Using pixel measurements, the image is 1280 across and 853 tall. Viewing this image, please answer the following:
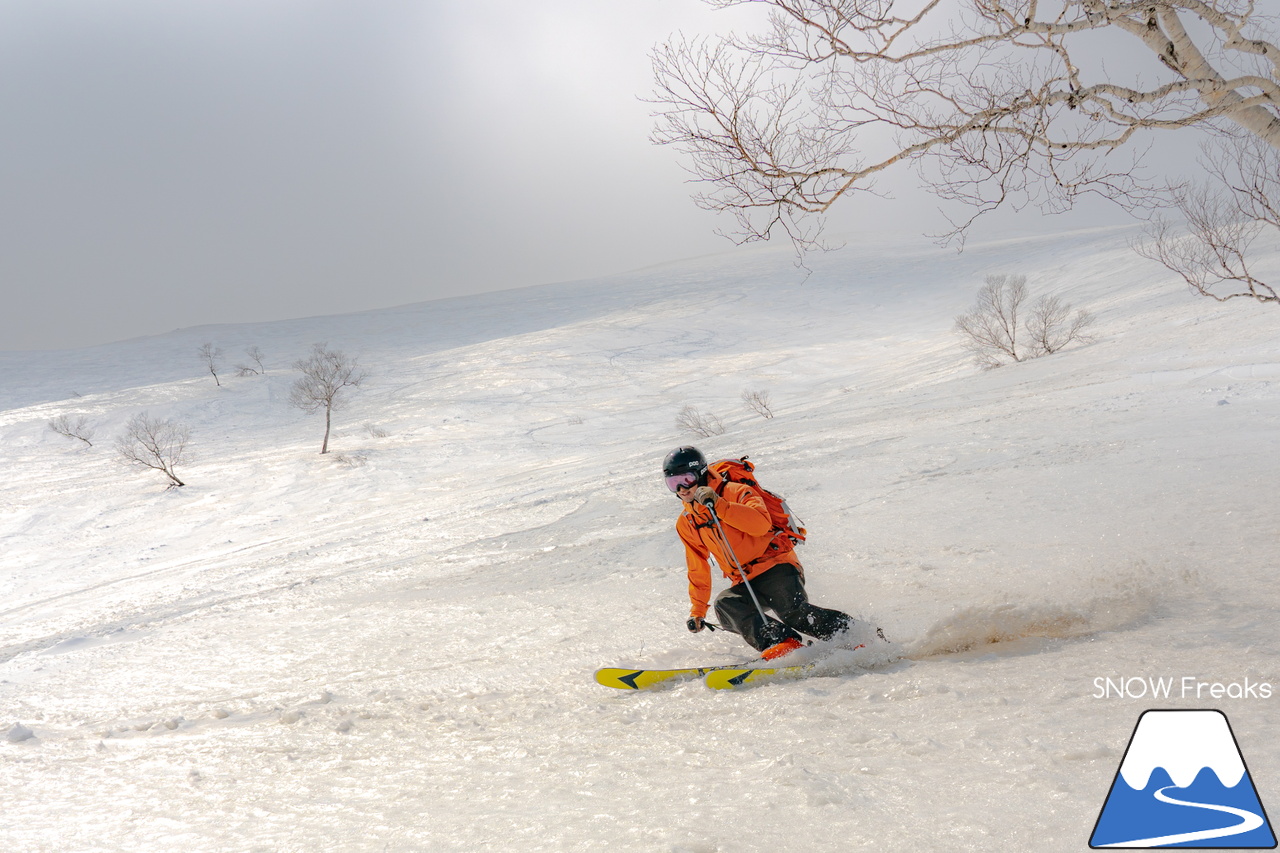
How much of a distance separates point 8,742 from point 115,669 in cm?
207

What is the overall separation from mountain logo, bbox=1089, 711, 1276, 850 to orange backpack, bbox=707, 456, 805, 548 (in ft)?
6.68

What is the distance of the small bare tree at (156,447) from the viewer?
2866 cm

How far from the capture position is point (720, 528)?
4.50 meters

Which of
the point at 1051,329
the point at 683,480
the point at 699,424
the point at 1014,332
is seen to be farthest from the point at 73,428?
the point at 1051,329

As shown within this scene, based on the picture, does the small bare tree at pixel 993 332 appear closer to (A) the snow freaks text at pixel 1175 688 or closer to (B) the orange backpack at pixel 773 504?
(B) the orange backpack at pixel 773 504

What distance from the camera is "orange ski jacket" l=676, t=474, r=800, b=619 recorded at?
4305 millimetres

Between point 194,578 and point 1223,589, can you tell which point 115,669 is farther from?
point 1223,589

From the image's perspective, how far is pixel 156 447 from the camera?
28.6 meters

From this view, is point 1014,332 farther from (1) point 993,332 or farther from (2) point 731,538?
(2) point 731,538

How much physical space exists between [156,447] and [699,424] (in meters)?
21.5

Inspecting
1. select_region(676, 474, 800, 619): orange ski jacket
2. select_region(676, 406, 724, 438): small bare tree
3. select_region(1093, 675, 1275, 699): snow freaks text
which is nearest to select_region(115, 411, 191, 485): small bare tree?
select_region(676, 406, 724, 438): small bare tree

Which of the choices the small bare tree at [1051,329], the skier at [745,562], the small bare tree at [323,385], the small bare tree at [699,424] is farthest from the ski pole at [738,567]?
Answer: the small bare tree at [323,385]

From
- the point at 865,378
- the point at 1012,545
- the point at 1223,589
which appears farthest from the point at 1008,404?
the point at 865,378

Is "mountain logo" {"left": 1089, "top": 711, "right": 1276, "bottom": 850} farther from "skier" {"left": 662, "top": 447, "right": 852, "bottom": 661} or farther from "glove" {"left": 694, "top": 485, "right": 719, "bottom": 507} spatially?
"glove" {"left": 694, "top": 485, "right": 719, "bottom": 507}
